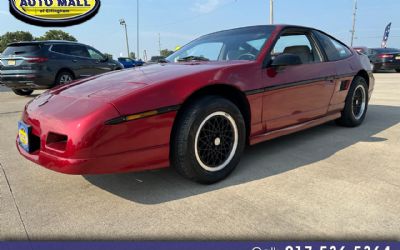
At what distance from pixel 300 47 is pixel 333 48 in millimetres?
625

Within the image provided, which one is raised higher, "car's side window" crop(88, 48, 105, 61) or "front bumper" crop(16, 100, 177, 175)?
"car's side window" crop(88, 48, 105, 61)

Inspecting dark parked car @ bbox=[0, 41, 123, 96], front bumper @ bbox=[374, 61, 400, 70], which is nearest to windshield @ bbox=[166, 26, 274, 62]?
dark parked car @ bbox=[0, 41, 123, 96]

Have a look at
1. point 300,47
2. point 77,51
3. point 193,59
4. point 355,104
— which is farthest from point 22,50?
point 355,104

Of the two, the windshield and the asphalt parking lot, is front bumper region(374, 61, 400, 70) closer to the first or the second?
the asphalt parking lot

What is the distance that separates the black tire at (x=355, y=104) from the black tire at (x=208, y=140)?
2.08 metres

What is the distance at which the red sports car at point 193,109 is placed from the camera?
7.11 feet

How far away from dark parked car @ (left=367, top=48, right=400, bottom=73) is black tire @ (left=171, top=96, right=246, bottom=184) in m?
15.2

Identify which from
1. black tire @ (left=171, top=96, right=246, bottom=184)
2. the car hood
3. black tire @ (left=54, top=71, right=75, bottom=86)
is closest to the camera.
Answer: the car hood

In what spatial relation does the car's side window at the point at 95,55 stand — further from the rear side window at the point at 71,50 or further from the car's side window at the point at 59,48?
the car's side window at the point at 59,48

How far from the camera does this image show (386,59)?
50.2ft

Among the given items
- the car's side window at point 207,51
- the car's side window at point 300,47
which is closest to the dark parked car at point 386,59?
the car's side window at point 300,47

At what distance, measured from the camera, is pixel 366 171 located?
2865 mm

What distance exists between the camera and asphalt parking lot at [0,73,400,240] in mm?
1996

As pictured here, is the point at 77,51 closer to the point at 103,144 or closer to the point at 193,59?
the point at 193,59
